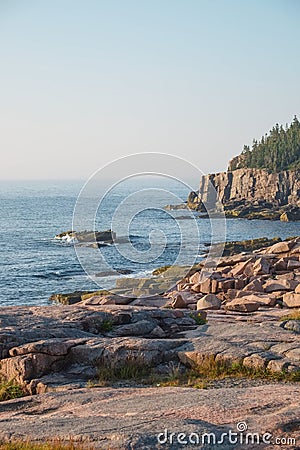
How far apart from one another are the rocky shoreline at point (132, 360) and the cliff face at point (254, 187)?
110 meters

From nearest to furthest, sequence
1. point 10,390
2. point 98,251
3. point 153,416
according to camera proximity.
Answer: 1. point 153,416
2. point 10,390
3. point 98,251

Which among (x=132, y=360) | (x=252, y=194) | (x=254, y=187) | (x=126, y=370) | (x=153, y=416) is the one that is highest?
(x=254, y=187)

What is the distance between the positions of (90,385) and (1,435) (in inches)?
141

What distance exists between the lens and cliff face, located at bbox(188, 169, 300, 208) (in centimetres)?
13338

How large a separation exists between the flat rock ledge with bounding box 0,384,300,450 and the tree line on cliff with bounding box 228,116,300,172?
135m

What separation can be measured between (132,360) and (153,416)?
402 centimetres

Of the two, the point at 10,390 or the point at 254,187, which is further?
the point at 254,187

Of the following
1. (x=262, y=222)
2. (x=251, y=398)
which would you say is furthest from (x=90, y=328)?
(x=262, y=222)

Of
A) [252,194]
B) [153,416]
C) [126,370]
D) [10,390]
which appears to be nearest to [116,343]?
[126,370]

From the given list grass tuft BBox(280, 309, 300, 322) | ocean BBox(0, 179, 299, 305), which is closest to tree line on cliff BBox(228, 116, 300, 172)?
ocean BBox(0, 179, 299, 305)

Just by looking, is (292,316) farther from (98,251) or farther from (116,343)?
(98,251)

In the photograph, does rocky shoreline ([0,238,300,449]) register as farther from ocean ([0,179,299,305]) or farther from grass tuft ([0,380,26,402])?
ocean ([0,179,299,305])

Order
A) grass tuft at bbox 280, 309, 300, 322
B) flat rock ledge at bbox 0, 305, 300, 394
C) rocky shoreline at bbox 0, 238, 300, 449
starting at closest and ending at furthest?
rocky shoreline at bbox 0, 238, 300, 449 < flat rock ledge at bbox 0, 305, 300, 394 < grass tuft at bbox 280, 309, 300, 322

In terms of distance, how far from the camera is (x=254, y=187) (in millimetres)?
142375
